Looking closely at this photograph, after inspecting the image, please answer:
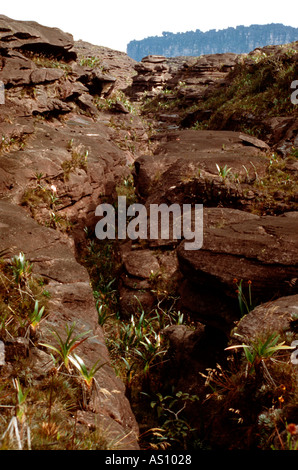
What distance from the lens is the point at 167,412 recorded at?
5.02 meters

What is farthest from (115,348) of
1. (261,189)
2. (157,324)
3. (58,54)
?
(58,54)

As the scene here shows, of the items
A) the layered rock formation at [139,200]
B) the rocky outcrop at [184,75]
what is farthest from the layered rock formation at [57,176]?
the rocky outcrop at [184,75]

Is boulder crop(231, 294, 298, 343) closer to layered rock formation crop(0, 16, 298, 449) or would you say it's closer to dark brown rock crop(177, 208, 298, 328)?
layered rock formation crop(0, 16, 298, 449)

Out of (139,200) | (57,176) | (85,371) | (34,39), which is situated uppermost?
(34,39)

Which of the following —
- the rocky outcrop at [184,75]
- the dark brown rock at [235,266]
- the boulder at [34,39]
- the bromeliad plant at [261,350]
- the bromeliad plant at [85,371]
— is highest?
the rocky outcrop at [184,75]

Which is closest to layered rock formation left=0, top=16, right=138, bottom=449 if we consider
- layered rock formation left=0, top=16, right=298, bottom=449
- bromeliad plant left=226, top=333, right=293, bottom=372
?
layered rock formation left=0, top=16, right=298, bottom=449

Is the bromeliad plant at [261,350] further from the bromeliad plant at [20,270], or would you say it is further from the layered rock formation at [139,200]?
the bromeliad plant at [20,270]

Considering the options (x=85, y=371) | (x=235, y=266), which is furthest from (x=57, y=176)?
(x=85, y=371)

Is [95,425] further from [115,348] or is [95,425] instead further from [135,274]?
[135,274]

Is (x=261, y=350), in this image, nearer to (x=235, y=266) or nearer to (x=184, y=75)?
(x=235, y=266)

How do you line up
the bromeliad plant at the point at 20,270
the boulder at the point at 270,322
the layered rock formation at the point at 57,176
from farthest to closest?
1. the bromeliad plant at the point at 20,270
2. the layered rock formation at the point at 57,176
3. the boulder at the point at 270,322

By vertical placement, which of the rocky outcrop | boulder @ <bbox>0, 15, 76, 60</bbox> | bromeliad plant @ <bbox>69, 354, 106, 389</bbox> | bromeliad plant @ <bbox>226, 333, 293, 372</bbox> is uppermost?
the rocky outcrop

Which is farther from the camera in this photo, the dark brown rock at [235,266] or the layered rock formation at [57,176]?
the dark brown rock at [235,266]

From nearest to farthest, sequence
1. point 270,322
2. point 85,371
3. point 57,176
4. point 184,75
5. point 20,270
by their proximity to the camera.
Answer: point 85,371 < point 270,322 < point 20,270 < point 57,176 < point 184,75
